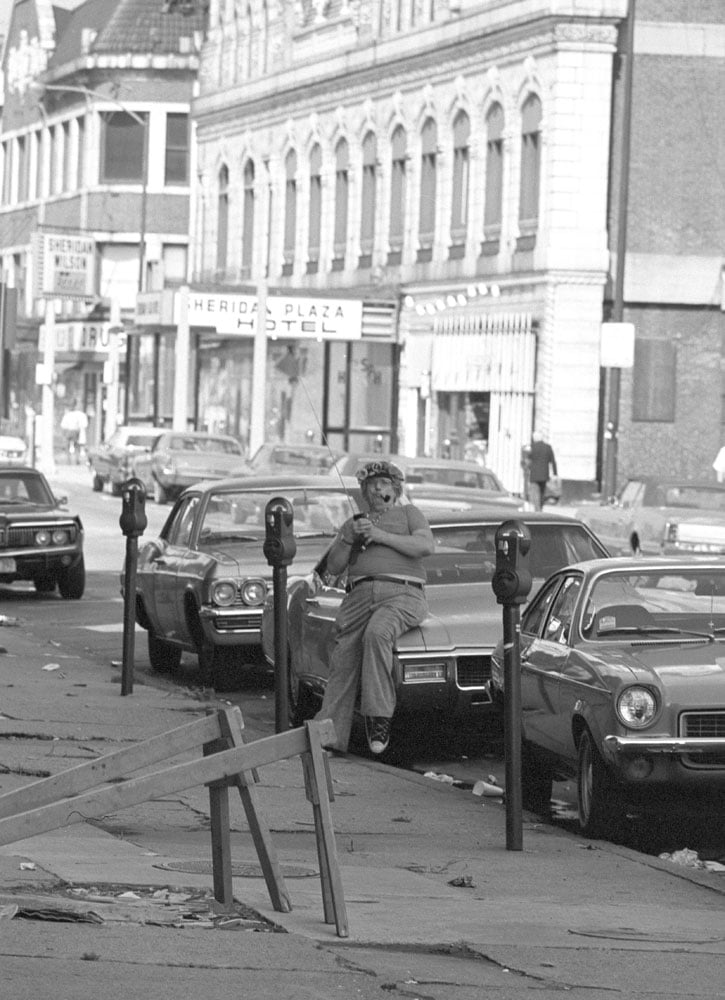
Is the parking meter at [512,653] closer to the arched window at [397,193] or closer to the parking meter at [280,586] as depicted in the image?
the parking meter at [280,586]

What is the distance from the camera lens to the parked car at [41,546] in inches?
941

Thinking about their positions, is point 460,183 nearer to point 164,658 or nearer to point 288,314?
point 288,314

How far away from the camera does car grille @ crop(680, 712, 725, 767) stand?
10.1 metres

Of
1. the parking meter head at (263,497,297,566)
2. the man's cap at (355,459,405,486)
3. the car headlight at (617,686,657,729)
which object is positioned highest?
the man's cap at (355,459,405,486)

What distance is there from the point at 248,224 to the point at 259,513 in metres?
49.7

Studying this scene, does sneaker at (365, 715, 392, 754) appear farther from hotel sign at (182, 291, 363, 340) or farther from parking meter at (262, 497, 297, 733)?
hotel sign at (182, 291, 363, 340)

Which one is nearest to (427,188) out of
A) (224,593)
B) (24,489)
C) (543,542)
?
(24,489)

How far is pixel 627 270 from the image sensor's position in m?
48.4

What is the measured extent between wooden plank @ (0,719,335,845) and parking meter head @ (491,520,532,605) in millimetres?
2707

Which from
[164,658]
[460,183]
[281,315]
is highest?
[460,183]

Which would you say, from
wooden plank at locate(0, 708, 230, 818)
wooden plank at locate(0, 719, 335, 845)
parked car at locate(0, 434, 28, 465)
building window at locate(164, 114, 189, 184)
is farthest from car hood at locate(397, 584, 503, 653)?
building window at locate(164, 114, 189, 184)

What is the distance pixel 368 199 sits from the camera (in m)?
58.8

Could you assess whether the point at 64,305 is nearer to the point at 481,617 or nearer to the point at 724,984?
the point at 481,617

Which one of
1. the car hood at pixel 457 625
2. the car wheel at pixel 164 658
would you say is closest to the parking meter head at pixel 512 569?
the car hood at pixel 457 625
